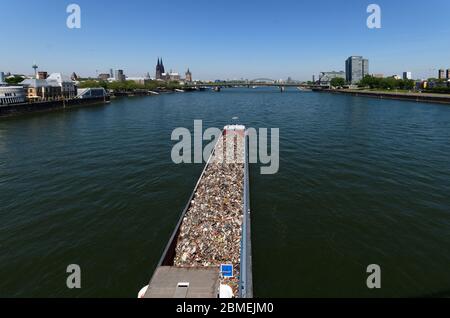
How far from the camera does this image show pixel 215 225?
16.2 meters

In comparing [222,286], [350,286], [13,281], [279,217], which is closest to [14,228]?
[13,281]

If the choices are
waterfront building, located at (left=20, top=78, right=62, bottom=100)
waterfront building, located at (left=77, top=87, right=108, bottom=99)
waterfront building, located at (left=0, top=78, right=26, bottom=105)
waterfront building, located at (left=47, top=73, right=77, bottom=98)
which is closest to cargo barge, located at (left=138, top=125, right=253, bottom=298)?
waterfront building, located at (left=0, top=78, right=26, bottom=105)

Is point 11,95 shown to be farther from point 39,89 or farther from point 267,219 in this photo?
point 267,219

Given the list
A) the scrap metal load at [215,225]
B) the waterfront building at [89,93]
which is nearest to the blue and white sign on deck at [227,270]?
the scrap metal load at [215,225]

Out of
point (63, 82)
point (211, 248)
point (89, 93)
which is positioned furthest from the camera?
point (89, 93)

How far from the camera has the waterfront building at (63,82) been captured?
120m

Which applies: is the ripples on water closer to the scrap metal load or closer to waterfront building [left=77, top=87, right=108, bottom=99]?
the scrap metal load

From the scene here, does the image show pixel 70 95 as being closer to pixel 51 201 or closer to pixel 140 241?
pixel 51 201

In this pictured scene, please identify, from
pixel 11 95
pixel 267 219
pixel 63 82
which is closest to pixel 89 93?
pixel 63 82

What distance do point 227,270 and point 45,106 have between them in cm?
10821

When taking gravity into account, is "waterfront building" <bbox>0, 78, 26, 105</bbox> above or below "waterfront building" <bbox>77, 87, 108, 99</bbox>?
below

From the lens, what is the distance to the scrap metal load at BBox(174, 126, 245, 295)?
535 inches

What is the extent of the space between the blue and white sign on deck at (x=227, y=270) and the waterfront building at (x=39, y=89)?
119 metres

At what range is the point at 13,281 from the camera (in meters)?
13.8
